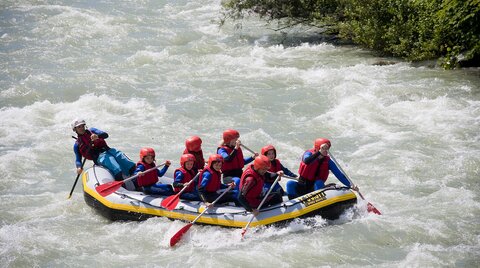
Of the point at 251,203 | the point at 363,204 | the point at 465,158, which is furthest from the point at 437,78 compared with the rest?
the point at 251,203

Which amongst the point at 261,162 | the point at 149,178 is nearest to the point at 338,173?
the point at 261,162

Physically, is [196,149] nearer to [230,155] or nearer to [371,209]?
[230,155]

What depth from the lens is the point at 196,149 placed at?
1037 cm

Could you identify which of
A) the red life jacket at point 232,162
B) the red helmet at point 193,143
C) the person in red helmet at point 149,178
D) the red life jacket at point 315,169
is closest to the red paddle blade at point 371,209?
the red life jacket at point 315,169

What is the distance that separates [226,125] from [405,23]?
5.78 meters

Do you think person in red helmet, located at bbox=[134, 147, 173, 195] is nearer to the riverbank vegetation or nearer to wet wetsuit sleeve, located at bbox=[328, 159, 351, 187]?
wet wetsuit sleeve, located at bbox=[328, 159, 351, 187]

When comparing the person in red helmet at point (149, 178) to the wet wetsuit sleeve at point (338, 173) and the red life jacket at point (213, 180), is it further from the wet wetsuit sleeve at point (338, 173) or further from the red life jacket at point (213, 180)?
the wet wetsuit sleeve at point (338, 173)

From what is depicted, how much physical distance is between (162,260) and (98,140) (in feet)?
10.3

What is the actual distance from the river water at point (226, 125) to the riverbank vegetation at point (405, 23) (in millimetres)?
539

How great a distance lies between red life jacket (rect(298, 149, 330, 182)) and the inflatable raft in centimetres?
37

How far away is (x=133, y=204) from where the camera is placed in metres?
9.89

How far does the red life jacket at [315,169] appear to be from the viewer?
32.0ft

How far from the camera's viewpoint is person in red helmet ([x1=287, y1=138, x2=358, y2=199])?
9.70m

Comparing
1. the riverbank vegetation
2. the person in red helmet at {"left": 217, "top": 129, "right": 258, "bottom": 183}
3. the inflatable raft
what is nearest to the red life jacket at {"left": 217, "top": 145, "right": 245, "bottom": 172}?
the person in red helmet at {"left": 217, "top": 129, "right": 258, "bottom": 183}
